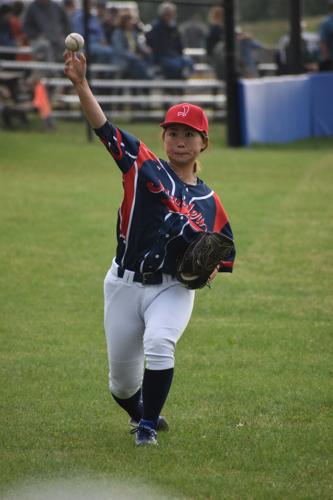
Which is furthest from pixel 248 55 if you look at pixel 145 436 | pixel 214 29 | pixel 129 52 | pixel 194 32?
pixel 145 436

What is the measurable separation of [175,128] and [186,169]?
212 mm

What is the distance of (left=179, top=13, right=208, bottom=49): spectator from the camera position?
859 inches

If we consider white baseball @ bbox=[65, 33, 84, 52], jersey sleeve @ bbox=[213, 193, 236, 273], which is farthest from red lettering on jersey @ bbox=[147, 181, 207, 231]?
white baseball @ bbox=[65, 33, 84, 52]

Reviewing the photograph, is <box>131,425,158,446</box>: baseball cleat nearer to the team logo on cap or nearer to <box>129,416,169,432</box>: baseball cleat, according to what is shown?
<box>129,416,169,432</box>: baseball cleat

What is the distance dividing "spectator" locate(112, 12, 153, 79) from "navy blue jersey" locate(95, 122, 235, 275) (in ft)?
53.4

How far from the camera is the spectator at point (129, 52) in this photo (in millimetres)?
20875

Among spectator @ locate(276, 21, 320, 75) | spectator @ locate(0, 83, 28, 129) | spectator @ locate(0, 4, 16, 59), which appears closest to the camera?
spectator @ locate(0, 83, 28, 129)

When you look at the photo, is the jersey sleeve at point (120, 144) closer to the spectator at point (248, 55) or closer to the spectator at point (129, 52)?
the spectator at point (129, 52)

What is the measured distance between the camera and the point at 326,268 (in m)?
9.63

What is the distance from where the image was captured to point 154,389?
4.79m

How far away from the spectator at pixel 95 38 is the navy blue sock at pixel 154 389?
1544 cm

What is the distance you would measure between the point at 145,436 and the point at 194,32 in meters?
18.3

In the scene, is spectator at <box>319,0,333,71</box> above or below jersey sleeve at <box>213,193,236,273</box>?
below

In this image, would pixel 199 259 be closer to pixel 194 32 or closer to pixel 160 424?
pixel 160 424
